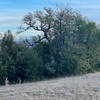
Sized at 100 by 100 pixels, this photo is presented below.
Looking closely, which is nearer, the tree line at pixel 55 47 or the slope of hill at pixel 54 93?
the slope of hill at pixel 54 93

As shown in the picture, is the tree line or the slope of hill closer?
the slope of hill

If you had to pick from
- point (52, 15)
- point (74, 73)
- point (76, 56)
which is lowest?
point (74, 73)

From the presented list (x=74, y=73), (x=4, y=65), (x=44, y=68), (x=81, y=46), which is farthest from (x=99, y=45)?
(x=4, y=65)

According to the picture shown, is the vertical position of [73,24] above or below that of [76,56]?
above

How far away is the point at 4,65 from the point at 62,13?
920 centimetres

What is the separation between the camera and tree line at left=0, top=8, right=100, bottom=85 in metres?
26.6

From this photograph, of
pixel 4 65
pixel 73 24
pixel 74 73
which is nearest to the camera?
Answer: pixel 4 65

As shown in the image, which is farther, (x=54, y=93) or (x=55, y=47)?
(x=55, y=47)

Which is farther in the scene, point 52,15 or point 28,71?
point 52,15

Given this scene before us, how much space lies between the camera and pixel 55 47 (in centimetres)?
2944

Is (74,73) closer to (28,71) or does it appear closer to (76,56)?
(76,56)

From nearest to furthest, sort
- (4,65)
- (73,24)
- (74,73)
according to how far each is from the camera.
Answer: (4,65), (74,73), (73,24)

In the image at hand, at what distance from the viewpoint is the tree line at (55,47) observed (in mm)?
26636

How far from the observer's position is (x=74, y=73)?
2819cm
